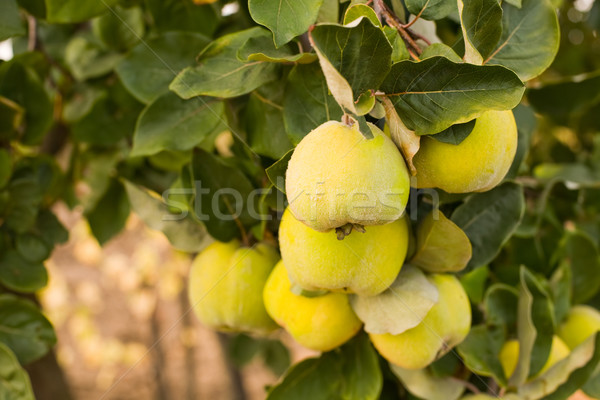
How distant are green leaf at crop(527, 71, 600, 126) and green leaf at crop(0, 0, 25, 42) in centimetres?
89

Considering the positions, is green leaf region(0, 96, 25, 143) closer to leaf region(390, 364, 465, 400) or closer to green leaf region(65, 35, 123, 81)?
green leaf region(65, 35, 123, 81)

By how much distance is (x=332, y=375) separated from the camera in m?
0.76

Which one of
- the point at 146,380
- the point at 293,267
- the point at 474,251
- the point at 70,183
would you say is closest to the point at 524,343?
the point at 474,251

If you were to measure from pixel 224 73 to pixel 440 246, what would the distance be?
318mm

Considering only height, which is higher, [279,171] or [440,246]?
[279,171]

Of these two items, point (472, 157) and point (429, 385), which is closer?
point (472, 157)

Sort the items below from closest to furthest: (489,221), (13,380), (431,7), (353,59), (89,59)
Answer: (353,59), (431,7), (489,221), (13,380), (89,59)

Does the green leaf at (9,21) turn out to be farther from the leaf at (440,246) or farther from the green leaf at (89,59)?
the leaf at (440,246)

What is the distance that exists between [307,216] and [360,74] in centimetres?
13

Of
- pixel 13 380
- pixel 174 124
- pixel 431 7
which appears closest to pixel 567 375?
pixel 431 7

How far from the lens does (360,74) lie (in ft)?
1.55

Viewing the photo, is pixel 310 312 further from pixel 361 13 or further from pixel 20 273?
pixel 20 273

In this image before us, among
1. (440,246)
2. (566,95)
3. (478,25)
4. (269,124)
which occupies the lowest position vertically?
(566,95)

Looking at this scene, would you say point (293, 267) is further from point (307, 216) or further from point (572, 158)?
point (572, 158)
